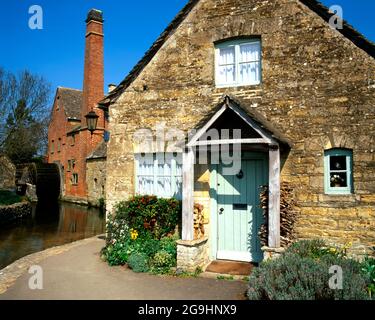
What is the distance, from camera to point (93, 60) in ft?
84.5

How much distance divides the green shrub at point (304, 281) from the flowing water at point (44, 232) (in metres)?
7.95

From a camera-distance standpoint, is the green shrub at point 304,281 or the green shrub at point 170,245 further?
the green shrub at point 170,245

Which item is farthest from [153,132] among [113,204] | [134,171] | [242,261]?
[242,261]

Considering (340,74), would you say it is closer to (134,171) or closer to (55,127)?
(134,171)

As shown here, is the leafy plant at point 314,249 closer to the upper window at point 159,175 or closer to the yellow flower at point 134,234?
the upper window at point 159,175

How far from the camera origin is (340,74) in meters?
7.57

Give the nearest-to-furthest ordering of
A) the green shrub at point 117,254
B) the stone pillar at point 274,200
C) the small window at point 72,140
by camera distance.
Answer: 1. the stone pillar at point 274,200
2. the green shrub at point 117,254
3. the small window at point 72,140

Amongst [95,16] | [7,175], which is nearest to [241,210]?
[95,16]

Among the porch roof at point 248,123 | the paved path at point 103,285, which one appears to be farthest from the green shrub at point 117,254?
the porch roof at point 248,123

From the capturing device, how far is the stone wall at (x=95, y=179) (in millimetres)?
Answer: 24797

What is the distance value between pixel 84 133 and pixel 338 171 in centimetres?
2402

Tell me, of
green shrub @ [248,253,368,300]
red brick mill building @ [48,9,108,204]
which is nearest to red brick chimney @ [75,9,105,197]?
red brick mill building @ [48,9,108,204]

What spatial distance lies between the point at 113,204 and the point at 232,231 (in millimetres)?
3721
